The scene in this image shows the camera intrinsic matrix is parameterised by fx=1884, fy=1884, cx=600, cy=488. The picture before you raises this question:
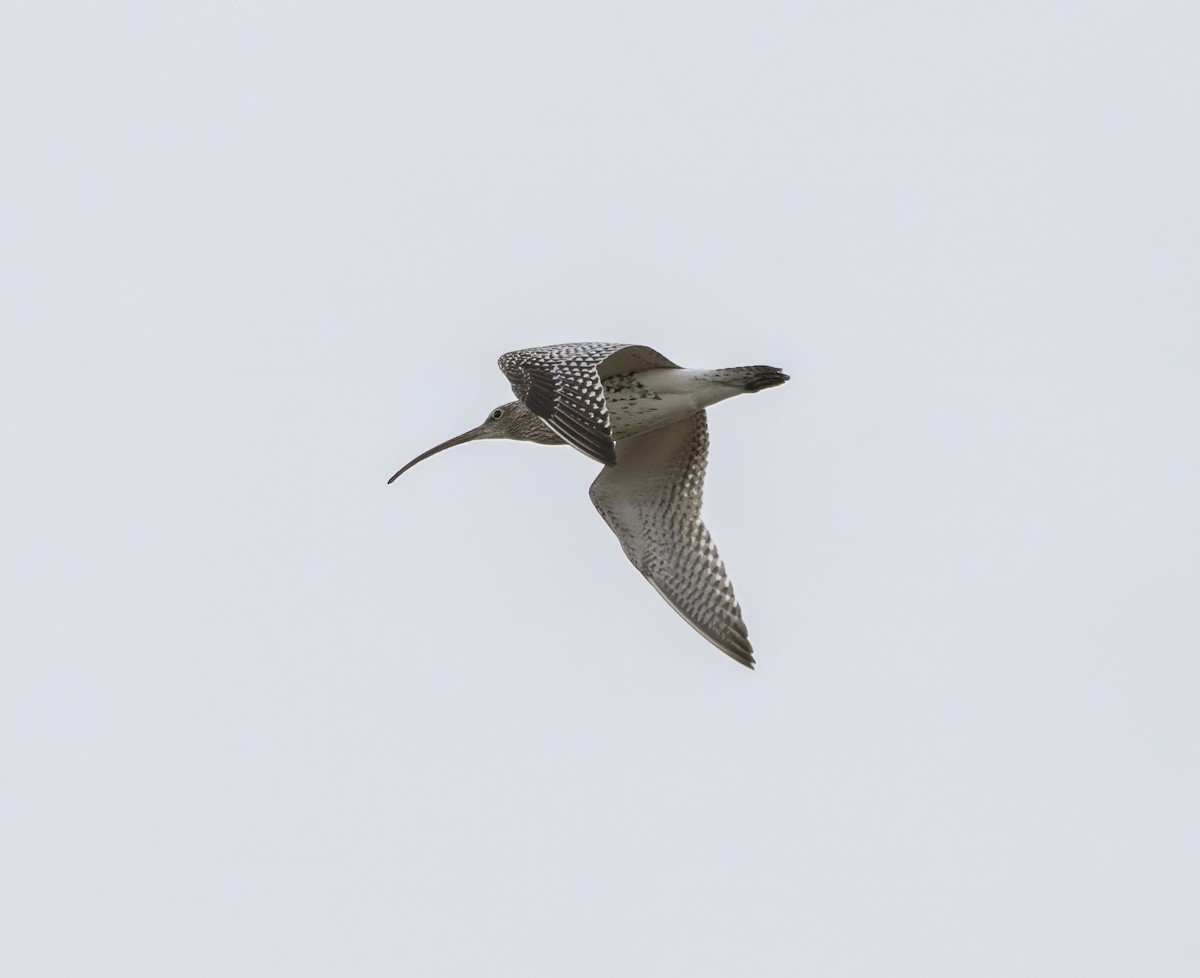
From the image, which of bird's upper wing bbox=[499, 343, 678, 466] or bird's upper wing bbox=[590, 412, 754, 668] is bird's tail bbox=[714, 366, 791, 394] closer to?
bird's upper wing bbox=[499, 343, 678, 466]

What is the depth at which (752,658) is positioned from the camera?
47.6 ft

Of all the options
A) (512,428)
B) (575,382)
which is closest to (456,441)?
Result: (512,428)

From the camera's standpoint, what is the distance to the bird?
13.4m

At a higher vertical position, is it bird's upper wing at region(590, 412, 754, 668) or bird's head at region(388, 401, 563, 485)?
bird's head at region(388, 401, 563, 485)

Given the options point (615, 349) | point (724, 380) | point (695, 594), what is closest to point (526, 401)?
point (615, 349)

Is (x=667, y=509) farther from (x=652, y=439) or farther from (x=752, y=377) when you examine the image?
(x=752, y=377)

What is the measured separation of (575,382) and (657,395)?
1.37 m

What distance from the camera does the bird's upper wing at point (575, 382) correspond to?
41.6 feet

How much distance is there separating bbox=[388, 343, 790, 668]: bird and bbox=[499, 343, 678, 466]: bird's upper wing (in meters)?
0.01

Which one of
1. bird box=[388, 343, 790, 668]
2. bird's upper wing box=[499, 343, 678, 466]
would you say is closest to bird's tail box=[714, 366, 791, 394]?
bird box=[388, 343, 790, 668]

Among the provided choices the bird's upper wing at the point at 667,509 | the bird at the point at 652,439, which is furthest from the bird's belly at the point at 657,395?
the bird's upper wing at the point at 667,509

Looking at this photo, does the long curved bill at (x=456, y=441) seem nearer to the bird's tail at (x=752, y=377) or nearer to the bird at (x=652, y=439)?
the bird at (x=652, y=439)

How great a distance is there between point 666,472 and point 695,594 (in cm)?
104

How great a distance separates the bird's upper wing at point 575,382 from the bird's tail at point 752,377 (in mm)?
499
